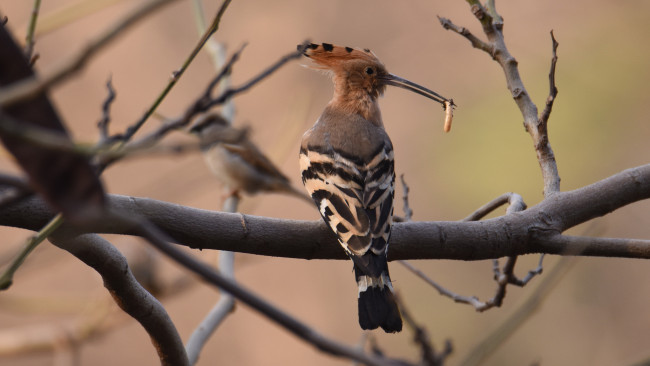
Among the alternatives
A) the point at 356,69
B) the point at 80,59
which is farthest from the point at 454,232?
the point at 356,69

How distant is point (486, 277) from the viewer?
4.91 m

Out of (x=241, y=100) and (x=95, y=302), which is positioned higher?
(x=241, y=100)

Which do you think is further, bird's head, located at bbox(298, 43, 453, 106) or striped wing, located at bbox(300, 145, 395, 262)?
bird's head, located at bbox(298, 43, 453, 106)

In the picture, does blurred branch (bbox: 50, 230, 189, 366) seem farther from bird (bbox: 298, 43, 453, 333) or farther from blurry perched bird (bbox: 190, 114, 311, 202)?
blurry perched bird (bbox: 190, 114, 311, 202)

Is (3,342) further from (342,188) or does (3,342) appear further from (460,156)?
(460,156)

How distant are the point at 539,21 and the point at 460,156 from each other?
4.02 feet

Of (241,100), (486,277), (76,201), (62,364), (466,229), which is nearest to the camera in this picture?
(76,201)

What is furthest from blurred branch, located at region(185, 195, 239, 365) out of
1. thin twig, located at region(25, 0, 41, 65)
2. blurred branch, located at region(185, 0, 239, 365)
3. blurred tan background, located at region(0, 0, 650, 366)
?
blurred tan background, located at region(0, 0, 650, 366)

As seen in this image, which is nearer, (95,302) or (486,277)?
(95,302)

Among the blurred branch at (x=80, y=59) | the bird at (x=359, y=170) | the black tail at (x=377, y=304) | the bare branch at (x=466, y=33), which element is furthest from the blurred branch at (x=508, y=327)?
the bare branch at (x=466, y=33)

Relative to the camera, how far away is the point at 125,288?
1597 millimetres

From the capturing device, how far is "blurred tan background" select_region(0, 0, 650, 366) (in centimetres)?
466

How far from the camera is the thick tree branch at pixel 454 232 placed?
1600 millimetres

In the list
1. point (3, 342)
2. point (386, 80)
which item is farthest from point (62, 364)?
point (386, 80)
